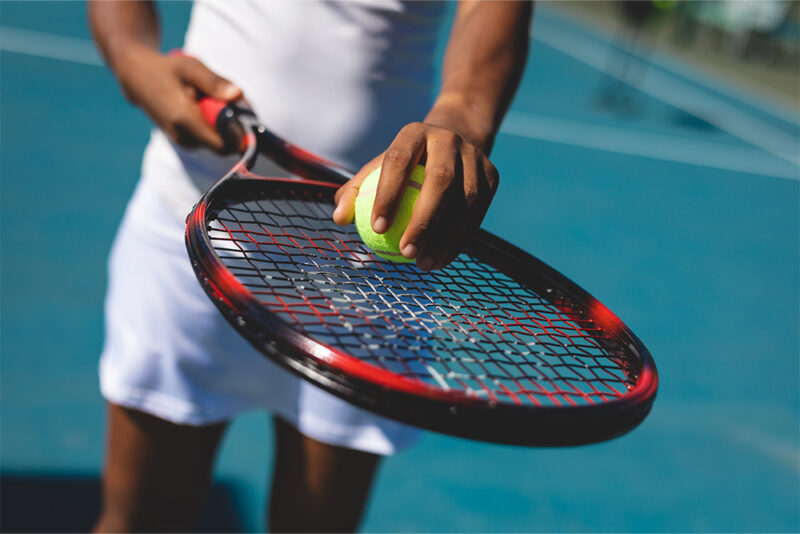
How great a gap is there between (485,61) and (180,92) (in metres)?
0.33

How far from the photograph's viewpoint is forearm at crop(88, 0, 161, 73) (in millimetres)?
938

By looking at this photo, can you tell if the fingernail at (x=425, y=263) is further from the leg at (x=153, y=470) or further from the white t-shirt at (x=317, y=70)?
the leg at (x=153, y=470)

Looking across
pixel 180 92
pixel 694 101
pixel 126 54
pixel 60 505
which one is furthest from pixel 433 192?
pixel 694 101

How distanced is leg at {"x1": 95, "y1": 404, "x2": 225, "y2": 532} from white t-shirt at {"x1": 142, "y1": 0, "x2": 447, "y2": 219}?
0.29 m

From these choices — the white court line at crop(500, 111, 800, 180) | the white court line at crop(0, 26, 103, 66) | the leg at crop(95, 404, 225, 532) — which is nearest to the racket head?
the leg at crop(95, 404, 225, 532)

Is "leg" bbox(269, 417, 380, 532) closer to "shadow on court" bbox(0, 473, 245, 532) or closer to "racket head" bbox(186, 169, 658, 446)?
"racket head" bbox(186, 169, 658, 446)

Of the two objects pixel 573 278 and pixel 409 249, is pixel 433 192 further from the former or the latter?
pixel 573 278

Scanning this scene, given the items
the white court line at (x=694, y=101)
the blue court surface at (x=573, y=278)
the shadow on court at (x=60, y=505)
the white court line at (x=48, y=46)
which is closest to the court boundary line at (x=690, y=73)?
the white court line at (x=694, y=101)

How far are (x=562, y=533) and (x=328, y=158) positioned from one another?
1.10 m

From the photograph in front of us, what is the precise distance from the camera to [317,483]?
40.4 inches

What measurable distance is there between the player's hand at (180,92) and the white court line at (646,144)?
3.48m

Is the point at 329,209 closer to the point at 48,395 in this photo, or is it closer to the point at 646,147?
the point at 48,395

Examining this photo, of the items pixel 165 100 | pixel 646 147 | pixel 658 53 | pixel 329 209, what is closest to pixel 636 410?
pixel 329 209

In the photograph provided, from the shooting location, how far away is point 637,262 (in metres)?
2.98
